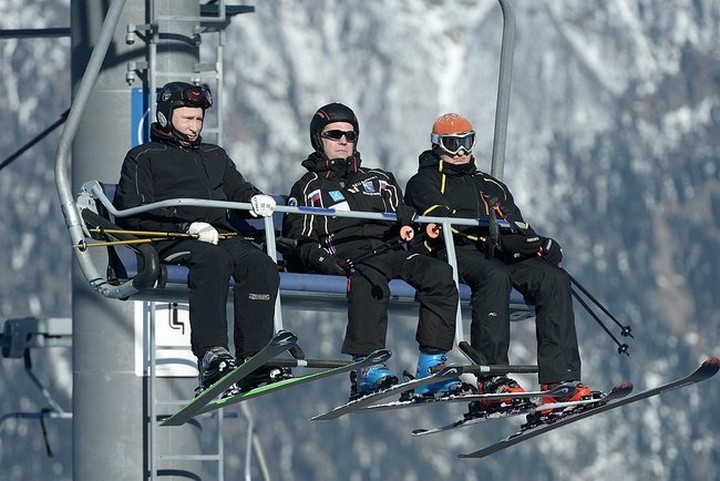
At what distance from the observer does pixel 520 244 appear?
11961 mm

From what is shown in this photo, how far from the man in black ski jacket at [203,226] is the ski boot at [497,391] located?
1435 mm

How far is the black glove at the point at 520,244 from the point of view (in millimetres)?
11945

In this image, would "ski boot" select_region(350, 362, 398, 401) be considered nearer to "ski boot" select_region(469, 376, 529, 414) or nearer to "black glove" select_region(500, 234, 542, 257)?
"ski boot" select_region(469, 376, 529, 414)

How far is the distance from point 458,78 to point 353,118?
13043 centimetres

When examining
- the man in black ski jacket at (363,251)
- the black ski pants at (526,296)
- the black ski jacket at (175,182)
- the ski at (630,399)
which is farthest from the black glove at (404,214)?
the ski at (630,399)

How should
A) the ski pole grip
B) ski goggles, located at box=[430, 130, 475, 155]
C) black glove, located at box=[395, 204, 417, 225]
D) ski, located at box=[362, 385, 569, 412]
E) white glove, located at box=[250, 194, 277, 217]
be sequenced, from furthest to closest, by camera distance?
ski goggles, located at box=[430, 130, 475, 155]
the ski pole grip
black glove, located at box=[395, 204, 417, 225]
ski, located at box=[362, 385, 569, 412]
white glove, located at box=[250, 194, 277, 217]

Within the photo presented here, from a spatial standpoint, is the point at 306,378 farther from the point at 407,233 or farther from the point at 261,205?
the point at 407,233

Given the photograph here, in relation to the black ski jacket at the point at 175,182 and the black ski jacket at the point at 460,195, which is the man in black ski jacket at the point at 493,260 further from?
the black ski jacket at the point at 175,182

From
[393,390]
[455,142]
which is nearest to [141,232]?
[393,390]

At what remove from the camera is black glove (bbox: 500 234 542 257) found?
1195 centimetres

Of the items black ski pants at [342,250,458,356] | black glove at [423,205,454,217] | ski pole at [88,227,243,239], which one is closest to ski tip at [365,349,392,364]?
black ski pants at [342,250,458,356]

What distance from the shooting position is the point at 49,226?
123 metres

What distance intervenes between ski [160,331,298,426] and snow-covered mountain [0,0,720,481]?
9705 centimetres

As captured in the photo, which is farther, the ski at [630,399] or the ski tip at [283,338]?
the ski at [630,399]
